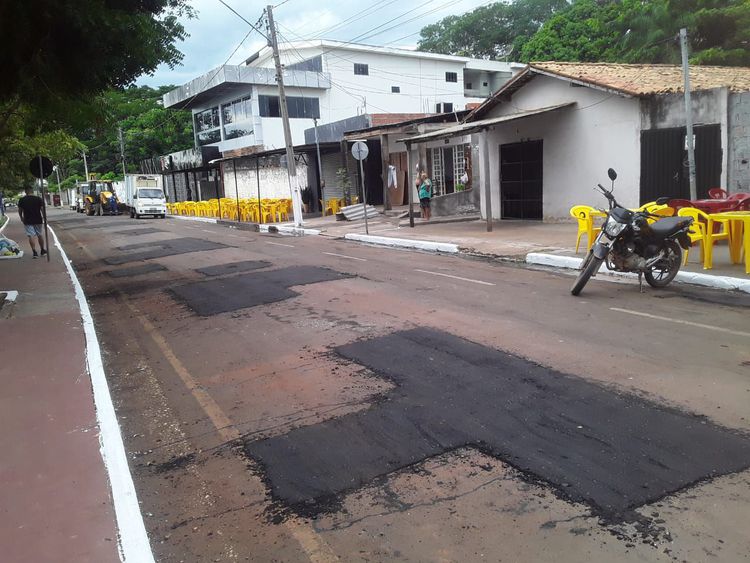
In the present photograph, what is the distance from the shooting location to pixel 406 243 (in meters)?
15.8

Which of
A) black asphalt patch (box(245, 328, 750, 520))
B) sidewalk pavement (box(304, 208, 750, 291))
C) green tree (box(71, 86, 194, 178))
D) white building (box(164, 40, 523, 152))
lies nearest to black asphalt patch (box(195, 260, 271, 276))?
sidewalk pavement (box(304, 208, 750, 291))

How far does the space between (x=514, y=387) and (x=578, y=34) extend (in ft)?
153

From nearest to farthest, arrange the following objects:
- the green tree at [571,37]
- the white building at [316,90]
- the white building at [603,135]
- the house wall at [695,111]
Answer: the house wall at [695,111] → the white building at [603,135] → the white building at [316,90] → the green tree at [571,37]

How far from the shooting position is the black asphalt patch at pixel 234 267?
12.0 m

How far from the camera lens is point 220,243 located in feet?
59.8

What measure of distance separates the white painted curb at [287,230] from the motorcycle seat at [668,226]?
1399 centimetres

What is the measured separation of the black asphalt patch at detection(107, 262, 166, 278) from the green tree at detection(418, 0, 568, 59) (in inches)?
2222

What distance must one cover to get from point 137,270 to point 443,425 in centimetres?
1104

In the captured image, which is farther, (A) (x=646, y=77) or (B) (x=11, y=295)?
(A) (x=646, y=77)

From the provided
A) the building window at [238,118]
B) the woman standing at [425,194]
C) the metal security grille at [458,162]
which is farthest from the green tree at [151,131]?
the woman standing at [425,194]

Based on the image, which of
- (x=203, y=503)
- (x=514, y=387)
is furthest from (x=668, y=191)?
(x=203, y=503)

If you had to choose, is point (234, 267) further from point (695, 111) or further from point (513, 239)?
point (695, 111)

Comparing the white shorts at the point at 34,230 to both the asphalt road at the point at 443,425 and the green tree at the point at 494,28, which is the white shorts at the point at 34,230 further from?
the green tree at the point at 494,28

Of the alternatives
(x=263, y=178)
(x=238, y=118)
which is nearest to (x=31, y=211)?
(x=263, y=178)
